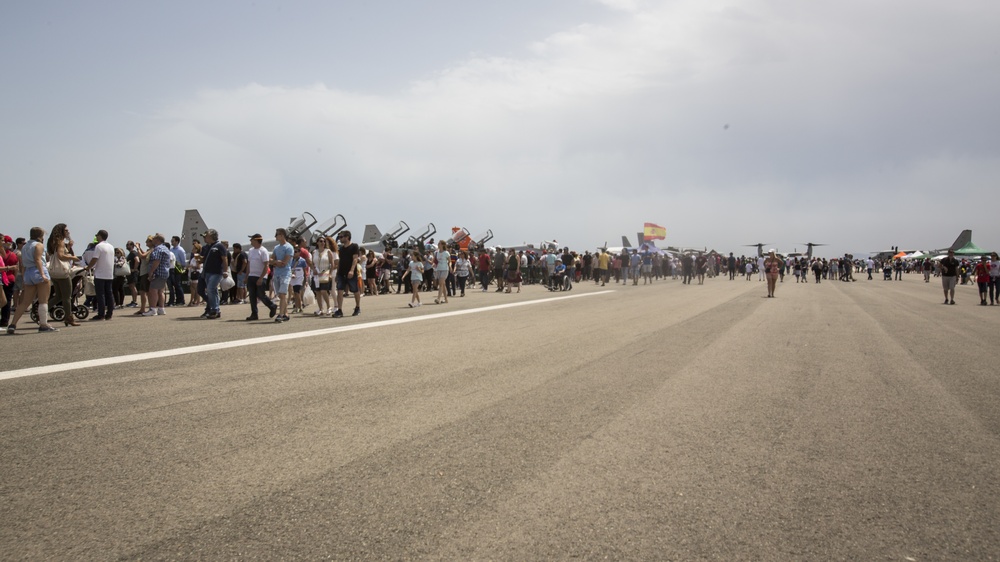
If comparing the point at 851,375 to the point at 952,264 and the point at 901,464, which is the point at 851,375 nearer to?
the point at 901,464

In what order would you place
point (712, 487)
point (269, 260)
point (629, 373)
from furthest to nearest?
1. point (269, 260)
2. point (629, 373)
3. point (712, 487)

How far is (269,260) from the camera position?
1224cm

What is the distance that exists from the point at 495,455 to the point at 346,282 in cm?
981

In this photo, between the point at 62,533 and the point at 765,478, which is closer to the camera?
the point at 62,533

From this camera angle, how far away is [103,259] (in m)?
12.3

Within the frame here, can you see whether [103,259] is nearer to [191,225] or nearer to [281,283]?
[281,283]

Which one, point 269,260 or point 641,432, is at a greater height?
point 269,260

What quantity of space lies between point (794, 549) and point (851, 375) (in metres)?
4.75

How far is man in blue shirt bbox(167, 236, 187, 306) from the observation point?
17297 mm

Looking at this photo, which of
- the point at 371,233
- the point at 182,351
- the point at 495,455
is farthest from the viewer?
the point at 371,233

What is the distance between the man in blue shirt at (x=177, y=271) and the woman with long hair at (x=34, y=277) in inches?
262

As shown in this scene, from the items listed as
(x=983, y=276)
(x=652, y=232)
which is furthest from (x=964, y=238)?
(x=983, y=276)

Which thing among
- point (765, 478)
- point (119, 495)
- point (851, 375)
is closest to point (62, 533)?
point (119, 495)

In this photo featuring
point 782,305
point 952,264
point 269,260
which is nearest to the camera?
point 269,260
